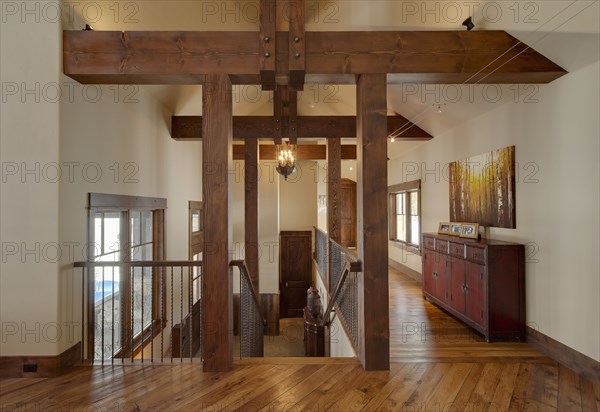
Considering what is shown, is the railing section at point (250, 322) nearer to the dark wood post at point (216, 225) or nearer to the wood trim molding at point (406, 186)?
the dark wood post at point (216, 225)

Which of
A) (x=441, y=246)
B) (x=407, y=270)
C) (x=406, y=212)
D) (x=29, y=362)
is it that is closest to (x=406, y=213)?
(x=406, y=212)

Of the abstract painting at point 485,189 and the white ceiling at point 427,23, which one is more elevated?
the white ceiling at point 427,23

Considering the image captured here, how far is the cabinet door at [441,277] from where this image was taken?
4.32 metres

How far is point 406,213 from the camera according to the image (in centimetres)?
730

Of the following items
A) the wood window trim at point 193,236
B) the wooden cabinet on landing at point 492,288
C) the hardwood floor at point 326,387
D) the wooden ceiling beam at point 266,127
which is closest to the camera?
the hardwood floor at point 326,387

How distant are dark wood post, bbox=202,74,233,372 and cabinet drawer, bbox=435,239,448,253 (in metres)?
2.96

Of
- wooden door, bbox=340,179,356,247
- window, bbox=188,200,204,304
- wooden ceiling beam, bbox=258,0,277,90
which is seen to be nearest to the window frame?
wooden door, bbox=340,179,356,247

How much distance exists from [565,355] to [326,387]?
2.11m

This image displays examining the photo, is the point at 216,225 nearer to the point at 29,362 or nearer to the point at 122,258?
the point at 29,362

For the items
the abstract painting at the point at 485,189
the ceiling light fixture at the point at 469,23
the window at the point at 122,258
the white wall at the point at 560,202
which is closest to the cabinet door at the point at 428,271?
the abstract painting at the point at 485,189

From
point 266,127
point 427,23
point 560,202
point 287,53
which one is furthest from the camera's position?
point 266,127

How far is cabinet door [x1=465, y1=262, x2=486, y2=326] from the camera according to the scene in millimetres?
3502

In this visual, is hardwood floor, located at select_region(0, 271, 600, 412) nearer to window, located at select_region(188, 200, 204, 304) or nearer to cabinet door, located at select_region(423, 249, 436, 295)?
cabinet door, located at select_region(423, 249, 436, 295)

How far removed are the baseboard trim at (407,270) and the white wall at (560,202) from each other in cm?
279
